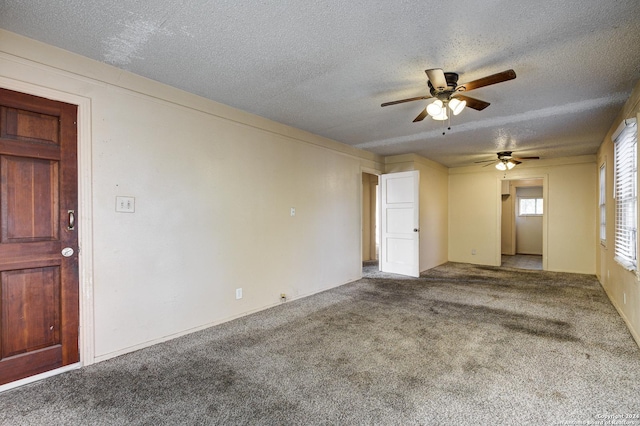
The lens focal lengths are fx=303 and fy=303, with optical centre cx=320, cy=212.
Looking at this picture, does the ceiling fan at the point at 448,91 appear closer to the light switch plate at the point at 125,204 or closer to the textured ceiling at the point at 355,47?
the textured ceiling at the point at 355,47

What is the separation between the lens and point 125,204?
103 inches

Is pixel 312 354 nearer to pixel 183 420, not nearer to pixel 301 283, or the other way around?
pixel 183 420

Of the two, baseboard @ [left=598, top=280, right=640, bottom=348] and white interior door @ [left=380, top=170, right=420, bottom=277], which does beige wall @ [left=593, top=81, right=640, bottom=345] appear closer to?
baseboard @ [left=598, top=280, right=640, bottom=348]

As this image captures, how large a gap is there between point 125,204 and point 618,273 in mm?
5530

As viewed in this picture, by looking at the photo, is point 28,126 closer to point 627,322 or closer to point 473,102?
point 473,102

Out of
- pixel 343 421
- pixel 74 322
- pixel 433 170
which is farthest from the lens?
pixel 433 170

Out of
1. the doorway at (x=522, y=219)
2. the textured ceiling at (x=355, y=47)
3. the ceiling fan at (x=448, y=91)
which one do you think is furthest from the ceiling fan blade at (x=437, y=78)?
the doorway at (x=522, y=219)

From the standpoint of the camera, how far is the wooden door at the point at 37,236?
2.12 m

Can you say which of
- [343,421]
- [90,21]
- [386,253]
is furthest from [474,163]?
[90,21]

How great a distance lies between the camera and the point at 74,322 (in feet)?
7.75

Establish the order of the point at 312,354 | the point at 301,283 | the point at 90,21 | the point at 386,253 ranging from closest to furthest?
the point at 90,21 < the point at 312,354 < the point at 301,283 < the point at 386,253

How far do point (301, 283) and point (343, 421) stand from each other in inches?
104

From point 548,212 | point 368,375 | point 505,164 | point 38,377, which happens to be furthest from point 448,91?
point 548,212

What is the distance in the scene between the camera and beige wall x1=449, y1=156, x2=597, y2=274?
5973mm
